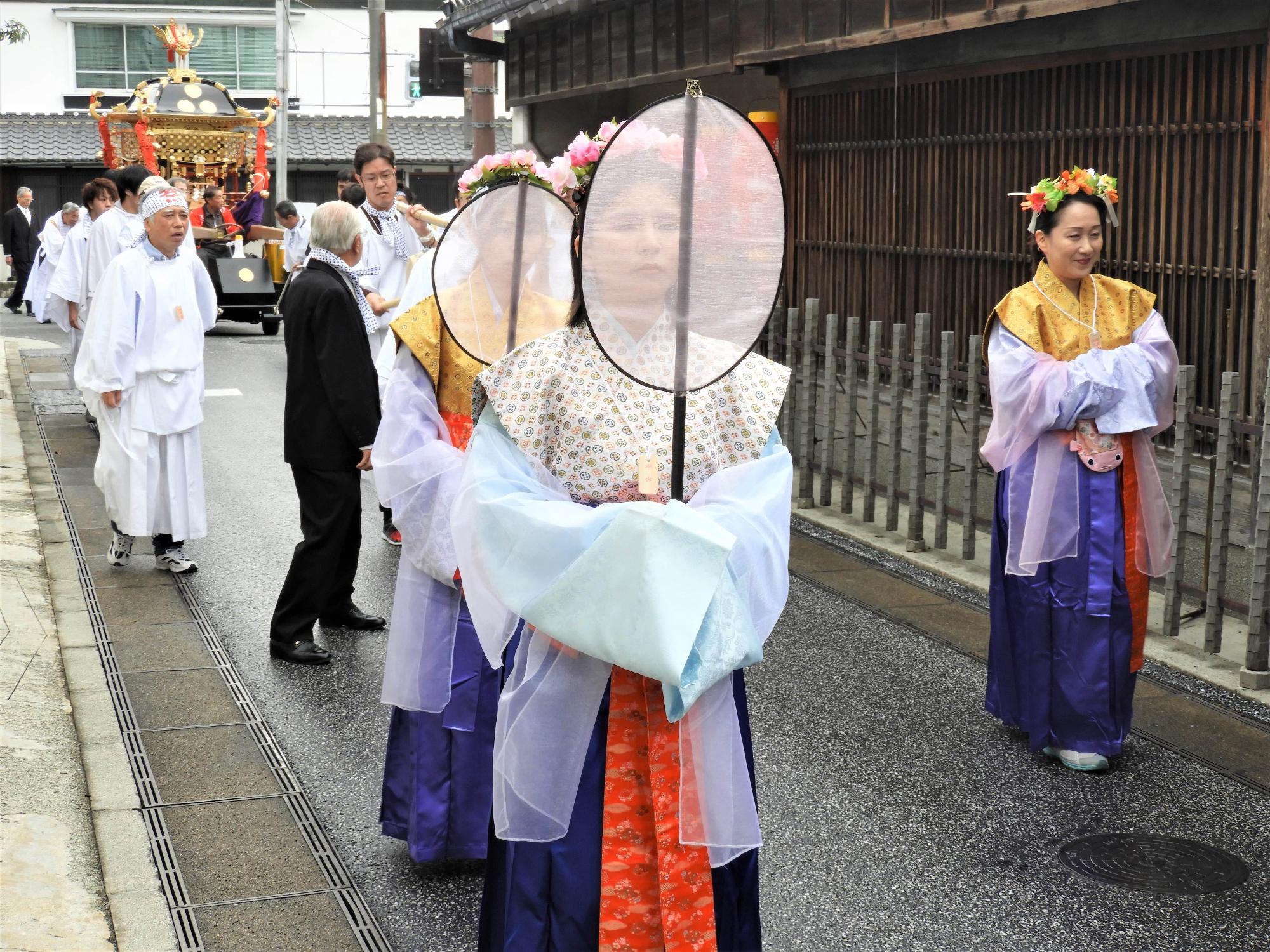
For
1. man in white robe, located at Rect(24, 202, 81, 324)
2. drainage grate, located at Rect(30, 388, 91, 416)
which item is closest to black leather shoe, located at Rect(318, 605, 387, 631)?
drainage grate, located at Rect(30, 388, 91, 416)

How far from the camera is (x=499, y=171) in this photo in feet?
12.1

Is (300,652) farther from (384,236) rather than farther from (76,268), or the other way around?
(76,268)

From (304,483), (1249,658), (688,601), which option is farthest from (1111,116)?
(688,601)

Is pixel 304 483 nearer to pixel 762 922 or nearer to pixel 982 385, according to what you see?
pixel 762 922

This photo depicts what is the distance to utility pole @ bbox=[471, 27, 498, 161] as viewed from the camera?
47.8ft

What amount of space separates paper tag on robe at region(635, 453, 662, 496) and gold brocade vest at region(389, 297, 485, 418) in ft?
4.95

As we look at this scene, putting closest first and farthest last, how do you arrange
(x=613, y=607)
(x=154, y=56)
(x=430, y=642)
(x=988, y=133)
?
1. (x=613, y=607)
2. (x=430, y=642)
3. (x=988, y=133)
4. (x=154, y=56)

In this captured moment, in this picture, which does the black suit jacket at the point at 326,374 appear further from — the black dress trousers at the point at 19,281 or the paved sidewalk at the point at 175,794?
the black dress trousers at the point at 19,281

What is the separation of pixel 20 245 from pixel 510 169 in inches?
930

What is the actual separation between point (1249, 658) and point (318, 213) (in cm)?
405

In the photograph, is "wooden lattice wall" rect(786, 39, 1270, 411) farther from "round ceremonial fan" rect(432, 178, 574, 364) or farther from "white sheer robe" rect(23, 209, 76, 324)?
"white sheer robe" rect(23, 209, 76, 324)

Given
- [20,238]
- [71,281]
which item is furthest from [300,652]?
[20,238]

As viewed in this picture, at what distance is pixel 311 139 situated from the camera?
102 ft

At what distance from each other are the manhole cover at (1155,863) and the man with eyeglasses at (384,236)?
4.78 m
